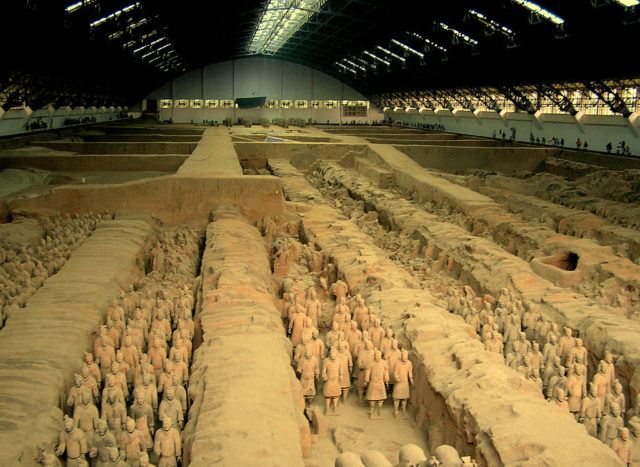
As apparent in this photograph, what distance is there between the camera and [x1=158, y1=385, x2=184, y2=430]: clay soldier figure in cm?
457

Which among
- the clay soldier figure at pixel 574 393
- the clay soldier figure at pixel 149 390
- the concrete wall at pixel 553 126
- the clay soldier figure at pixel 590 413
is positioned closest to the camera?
the clay soldier figure at pixel 149 390

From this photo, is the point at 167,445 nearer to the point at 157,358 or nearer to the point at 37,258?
the point at 157,358

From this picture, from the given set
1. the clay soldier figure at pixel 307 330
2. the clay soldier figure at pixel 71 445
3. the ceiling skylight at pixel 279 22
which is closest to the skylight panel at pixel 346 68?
→ the ceiling skylight at pixel 279 22

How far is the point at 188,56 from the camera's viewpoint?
34.2 metres

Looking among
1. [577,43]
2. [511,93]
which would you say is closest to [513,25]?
[577,43]

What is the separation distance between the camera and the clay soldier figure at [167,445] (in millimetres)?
4125

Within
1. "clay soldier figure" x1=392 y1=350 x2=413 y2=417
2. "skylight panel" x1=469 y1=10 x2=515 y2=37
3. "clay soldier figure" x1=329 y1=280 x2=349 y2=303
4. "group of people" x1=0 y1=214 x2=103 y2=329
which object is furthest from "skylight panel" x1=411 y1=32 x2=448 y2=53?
"clay soldier figure" x1=392 y1=350 x2=413 y2=417

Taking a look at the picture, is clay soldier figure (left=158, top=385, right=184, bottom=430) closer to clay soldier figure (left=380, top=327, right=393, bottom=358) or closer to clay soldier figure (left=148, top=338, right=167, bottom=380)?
clay soldier figure (left=148, top=338, right=167, bottom=380)

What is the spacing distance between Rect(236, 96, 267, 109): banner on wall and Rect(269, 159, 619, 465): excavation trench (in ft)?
118

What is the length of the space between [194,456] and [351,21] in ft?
85.1

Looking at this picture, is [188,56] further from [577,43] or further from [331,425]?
[331,425]

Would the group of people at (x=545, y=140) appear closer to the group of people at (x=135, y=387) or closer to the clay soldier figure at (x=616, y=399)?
the clay soldier figure at (x=616, y=399)

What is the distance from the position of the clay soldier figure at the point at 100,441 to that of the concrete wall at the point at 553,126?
799 inches

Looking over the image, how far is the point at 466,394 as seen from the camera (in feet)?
15.4
